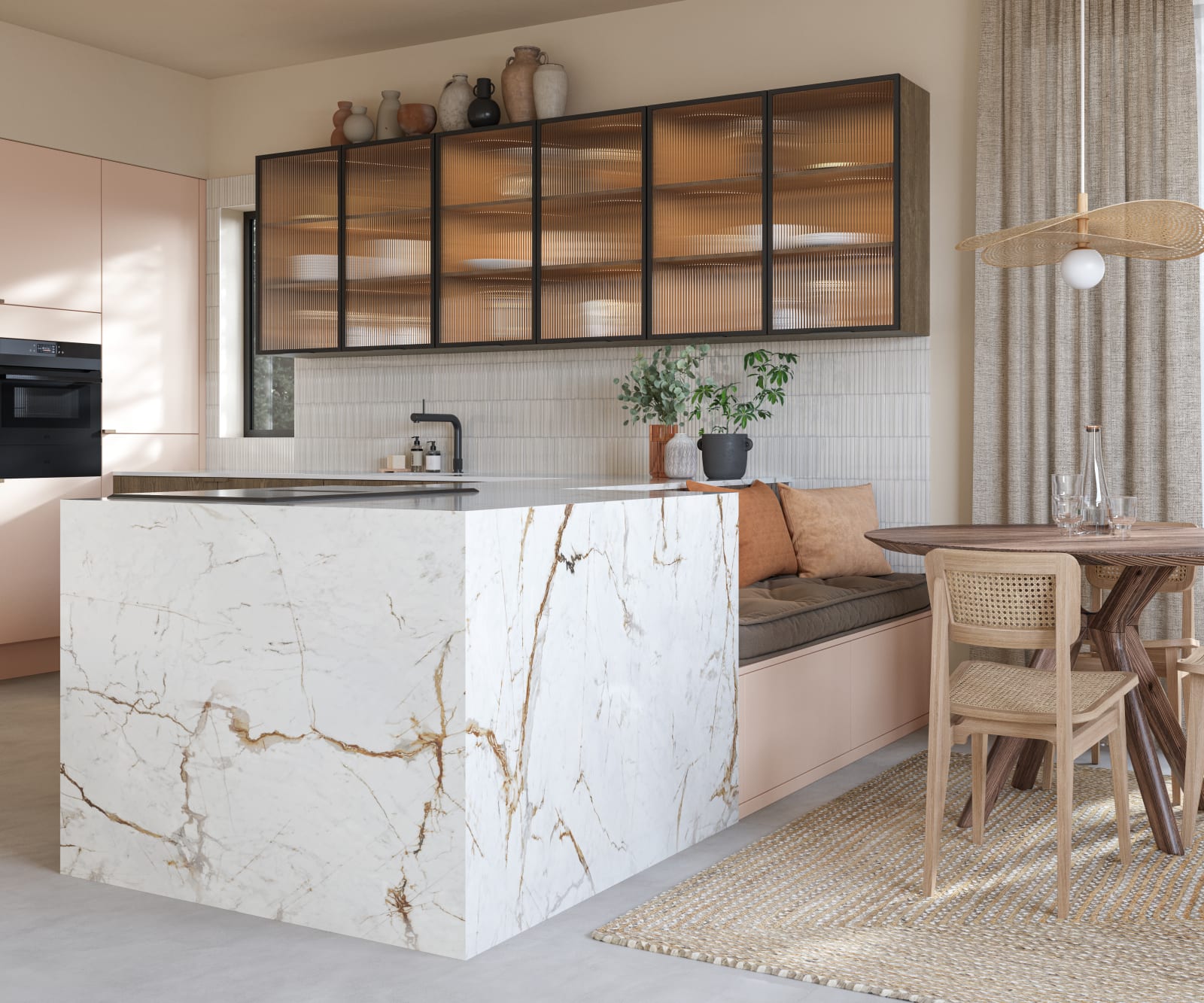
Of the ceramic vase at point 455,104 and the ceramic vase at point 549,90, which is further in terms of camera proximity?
the ceramic vase at point 455,104

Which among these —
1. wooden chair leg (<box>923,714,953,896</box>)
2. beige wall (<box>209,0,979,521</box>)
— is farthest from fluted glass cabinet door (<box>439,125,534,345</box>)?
wooden chair leg (<box>923,714,953,896</box>)

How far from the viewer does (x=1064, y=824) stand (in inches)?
105

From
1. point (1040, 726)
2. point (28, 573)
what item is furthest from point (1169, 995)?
point (28, 573)

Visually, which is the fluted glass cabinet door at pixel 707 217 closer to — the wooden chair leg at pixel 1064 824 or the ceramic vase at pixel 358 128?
the ceramic vase at pixel 358 128

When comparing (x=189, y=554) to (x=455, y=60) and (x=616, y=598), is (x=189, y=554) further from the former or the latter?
(x=455, y=60)

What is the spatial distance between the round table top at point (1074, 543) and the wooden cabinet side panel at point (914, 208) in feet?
3.79

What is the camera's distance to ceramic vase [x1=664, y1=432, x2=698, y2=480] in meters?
4.85

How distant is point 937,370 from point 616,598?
2.39 m

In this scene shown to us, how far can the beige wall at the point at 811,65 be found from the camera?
471 centimetres

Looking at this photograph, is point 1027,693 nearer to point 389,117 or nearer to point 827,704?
A: point 827,704

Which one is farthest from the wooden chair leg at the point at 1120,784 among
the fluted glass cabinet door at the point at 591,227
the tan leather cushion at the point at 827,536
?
the fluted glass cabinet door at the point at 591,227

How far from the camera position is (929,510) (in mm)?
4809

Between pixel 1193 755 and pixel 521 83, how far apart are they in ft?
11.7

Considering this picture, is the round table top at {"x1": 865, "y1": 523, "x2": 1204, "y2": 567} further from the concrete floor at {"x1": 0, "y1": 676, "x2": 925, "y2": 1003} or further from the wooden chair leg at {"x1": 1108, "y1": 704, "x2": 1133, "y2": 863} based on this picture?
the concrete floor at {"x1": 0, "y1": 676, "x2": 925, "y2": 1003}
